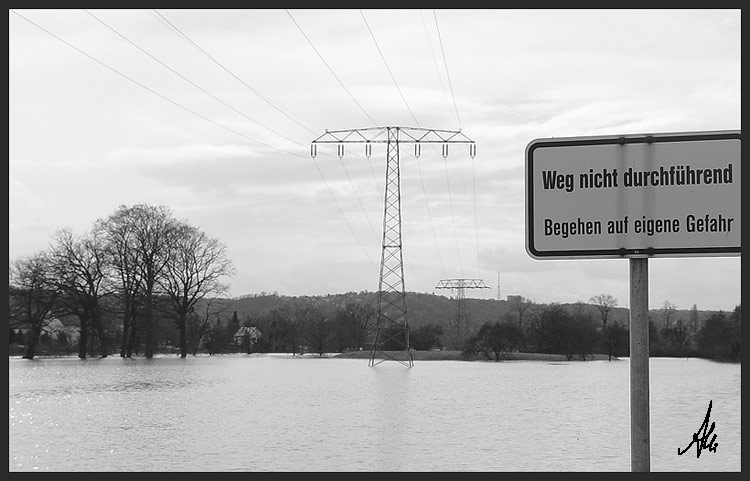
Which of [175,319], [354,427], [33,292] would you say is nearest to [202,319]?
[175,319]

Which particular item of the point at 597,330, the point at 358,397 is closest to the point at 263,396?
the point at 358,397

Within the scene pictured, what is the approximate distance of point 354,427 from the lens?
3500cm

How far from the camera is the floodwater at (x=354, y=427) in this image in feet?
83.9

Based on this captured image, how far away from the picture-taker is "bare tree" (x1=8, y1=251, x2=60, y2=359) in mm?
87562

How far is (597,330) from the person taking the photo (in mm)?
140625

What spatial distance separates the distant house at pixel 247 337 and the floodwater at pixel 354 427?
8207cm

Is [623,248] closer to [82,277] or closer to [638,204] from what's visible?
[638,204]

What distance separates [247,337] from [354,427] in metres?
111

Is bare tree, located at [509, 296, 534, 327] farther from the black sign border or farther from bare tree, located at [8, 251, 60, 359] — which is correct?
the black sign border

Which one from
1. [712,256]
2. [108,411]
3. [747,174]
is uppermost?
[747,174]

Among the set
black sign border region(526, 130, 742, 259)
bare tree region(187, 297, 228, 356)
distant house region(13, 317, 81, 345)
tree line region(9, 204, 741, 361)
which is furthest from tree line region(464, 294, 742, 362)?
black sign border region(526, 130, 742, 259)

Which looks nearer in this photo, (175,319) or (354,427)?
(354,427)

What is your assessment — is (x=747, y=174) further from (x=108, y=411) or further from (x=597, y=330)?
(x=597, y=330)

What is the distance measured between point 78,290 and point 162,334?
27389 millimetres
